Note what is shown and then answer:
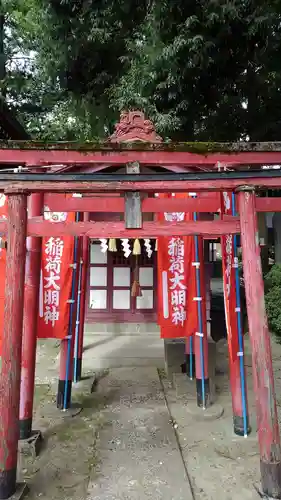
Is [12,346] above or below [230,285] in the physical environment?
below

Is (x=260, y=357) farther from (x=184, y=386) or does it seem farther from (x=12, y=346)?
(x=184, y=386)

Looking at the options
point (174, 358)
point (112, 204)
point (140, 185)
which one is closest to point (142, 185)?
point (140, 185)

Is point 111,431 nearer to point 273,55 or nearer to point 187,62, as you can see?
point 187,62

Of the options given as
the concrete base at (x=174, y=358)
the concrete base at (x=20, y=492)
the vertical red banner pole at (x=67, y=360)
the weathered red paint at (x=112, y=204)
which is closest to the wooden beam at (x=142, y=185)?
the weathered red paint at (x=112, y=204)

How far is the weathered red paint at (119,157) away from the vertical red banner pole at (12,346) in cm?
140

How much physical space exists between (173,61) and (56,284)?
5778mm

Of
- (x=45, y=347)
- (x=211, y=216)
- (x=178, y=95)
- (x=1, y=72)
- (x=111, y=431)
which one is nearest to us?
(x=111, y=431)

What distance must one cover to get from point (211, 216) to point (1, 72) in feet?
37.5

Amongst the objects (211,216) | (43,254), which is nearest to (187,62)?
(211,216)

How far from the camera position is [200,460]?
4902mm

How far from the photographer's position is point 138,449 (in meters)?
5.17

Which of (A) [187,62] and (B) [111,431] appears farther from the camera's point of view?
(A) [187,62]

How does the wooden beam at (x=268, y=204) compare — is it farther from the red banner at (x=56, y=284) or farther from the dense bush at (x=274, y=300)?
the dense bush at (x=274, y=300)

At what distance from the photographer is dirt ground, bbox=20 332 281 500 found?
4266mm
